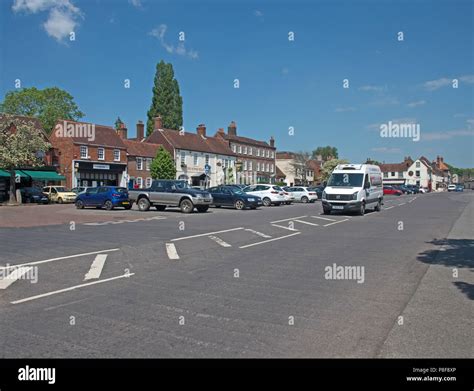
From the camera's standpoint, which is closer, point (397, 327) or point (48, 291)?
point (397, 327)

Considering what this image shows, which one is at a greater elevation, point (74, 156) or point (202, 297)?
point (74, 156)

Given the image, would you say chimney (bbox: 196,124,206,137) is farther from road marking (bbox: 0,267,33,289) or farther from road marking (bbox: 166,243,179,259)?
road marking (bbox: 0,267,33,289)

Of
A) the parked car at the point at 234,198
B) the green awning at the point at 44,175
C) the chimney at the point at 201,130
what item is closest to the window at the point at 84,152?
the green awning at the point at 44,175

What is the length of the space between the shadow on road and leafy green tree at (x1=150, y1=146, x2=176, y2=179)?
44.1 metres

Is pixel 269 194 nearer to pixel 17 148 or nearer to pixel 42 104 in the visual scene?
pixel 17 148

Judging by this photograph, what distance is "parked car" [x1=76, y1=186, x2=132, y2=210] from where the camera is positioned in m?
28.4

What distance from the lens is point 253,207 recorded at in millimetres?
30578

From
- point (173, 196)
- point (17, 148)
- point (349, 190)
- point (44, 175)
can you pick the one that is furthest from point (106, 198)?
point (44, 175)

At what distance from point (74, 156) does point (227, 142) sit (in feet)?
107

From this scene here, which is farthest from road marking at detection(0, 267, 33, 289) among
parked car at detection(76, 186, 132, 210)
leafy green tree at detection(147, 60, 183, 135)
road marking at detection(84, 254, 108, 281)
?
leafy green tree at detection(147, 60, 183, 135)

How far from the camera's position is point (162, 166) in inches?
2159
